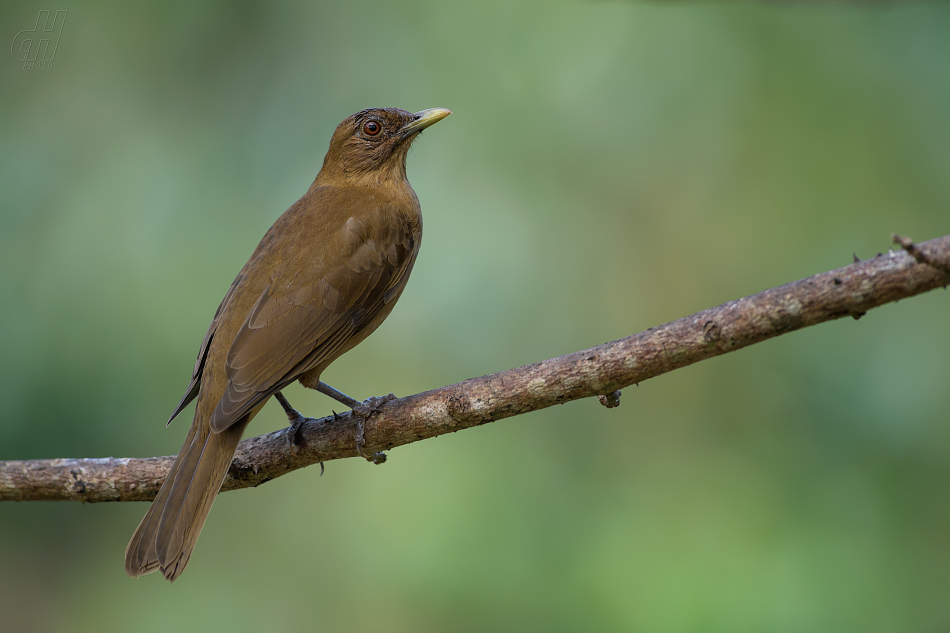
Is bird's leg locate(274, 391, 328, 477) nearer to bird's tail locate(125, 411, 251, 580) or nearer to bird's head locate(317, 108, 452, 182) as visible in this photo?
bird's tail locate(125, 411, 251, 580)

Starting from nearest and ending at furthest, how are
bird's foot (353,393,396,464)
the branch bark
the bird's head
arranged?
the branch bark → bird's foot (353,393,396,464) → the bird's head

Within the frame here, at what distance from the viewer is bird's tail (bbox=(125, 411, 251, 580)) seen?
311 centimetres

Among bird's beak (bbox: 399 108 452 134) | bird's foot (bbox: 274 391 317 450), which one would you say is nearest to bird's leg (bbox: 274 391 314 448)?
bird's foot (bbox: 274 391 317 450)

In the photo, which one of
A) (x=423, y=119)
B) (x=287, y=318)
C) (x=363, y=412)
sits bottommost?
(x=363, y=412)

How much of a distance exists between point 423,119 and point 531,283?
1.75 metres

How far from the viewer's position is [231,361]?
3367mm

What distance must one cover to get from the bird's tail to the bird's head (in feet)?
5.15

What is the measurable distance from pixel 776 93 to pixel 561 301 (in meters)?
2.15

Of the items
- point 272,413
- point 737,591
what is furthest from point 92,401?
point 737,591

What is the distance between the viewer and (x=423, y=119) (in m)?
4.34

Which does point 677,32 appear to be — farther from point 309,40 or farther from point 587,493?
point 587,493

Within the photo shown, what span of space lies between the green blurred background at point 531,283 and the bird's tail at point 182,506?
7.00ft

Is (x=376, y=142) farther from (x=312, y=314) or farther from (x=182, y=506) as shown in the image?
(x=182, y=506)

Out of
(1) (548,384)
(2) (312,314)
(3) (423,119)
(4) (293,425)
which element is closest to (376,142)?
(3) (423,119)
